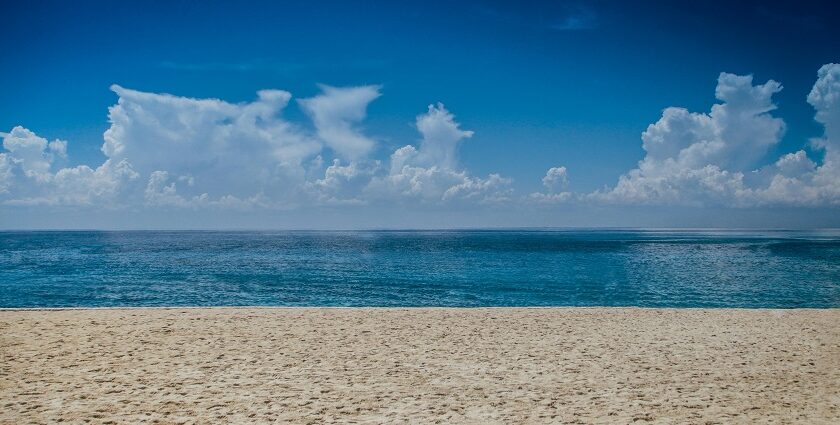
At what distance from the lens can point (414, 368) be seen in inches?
450

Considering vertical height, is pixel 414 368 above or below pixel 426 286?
above

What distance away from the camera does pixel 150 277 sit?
41.0 m

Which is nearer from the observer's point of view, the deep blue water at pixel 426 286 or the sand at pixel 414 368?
the sand at pixel 414 368

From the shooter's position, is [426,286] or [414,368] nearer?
[414,368]

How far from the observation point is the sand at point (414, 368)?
875cm

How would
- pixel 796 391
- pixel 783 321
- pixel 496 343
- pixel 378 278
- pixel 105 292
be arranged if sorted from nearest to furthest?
1. pixel 796 391
2. pixel 496 343
3. pixel 783 321
4. pixel 105 292
5. pixel 378 278

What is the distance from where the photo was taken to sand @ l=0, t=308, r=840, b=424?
28.7ft

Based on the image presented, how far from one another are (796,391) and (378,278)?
104 feet

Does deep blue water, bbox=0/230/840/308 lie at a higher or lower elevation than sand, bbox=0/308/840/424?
lower

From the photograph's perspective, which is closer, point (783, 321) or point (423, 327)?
point (423, 327)

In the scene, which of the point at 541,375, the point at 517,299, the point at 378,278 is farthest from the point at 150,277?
the point at 541,375

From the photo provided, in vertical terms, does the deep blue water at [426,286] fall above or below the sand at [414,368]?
below

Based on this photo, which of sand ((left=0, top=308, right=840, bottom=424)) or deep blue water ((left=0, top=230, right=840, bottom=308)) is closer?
sand ((left=0, top=308, right=840, bottom=424))

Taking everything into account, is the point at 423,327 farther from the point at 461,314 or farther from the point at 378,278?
the point at 378,278
